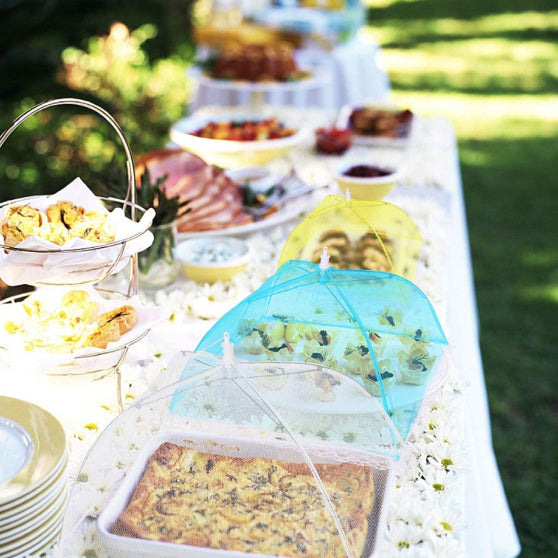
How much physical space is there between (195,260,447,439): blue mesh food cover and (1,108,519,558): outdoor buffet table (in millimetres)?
70

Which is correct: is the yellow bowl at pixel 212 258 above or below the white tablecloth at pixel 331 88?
above

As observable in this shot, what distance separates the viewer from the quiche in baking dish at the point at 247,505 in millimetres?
900

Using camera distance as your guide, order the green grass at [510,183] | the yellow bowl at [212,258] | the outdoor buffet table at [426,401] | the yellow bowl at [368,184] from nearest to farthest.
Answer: the outdoor buffet table at [426,401] → the yellow bowl at [212,258] → the yellow bowl at [368,184] → the green grass at [510,183]

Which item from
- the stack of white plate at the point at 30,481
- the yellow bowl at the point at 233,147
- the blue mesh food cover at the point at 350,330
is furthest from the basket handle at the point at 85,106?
the yellow bowl at the point at 233,147

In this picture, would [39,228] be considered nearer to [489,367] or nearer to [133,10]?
[489,367]

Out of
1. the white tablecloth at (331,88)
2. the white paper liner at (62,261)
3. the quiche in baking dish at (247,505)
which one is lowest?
the white tablecloth at (331,88)

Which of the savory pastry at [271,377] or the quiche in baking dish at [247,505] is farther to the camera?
the savory pastry at [271,377]

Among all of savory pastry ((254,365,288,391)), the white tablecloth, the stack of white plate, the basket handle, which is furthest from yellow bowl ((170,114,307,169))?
the stack of white plate

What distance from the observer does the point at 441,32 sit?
440 inches

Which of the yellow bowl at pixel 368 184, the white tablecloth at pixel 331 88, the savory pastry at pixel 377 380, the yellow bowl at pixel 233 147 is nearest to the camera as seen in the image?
the savory pastry at pixel 377 380

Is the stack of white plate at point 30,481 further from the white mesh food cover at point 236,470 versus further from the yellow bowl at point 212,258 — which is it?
the yellow bowl at point 212,258

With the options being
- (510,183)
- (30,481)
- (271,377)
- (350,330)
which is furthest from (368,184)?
(510,183)

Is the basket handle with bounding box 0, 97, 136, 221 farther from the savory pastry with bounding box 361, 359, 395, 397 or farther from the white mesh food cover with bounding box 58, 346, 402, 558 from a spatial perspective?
the savory pastry with bounding box 361, 359, 395, 397

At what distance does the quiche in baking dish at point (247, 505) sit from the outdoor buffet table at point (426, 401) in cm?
6
